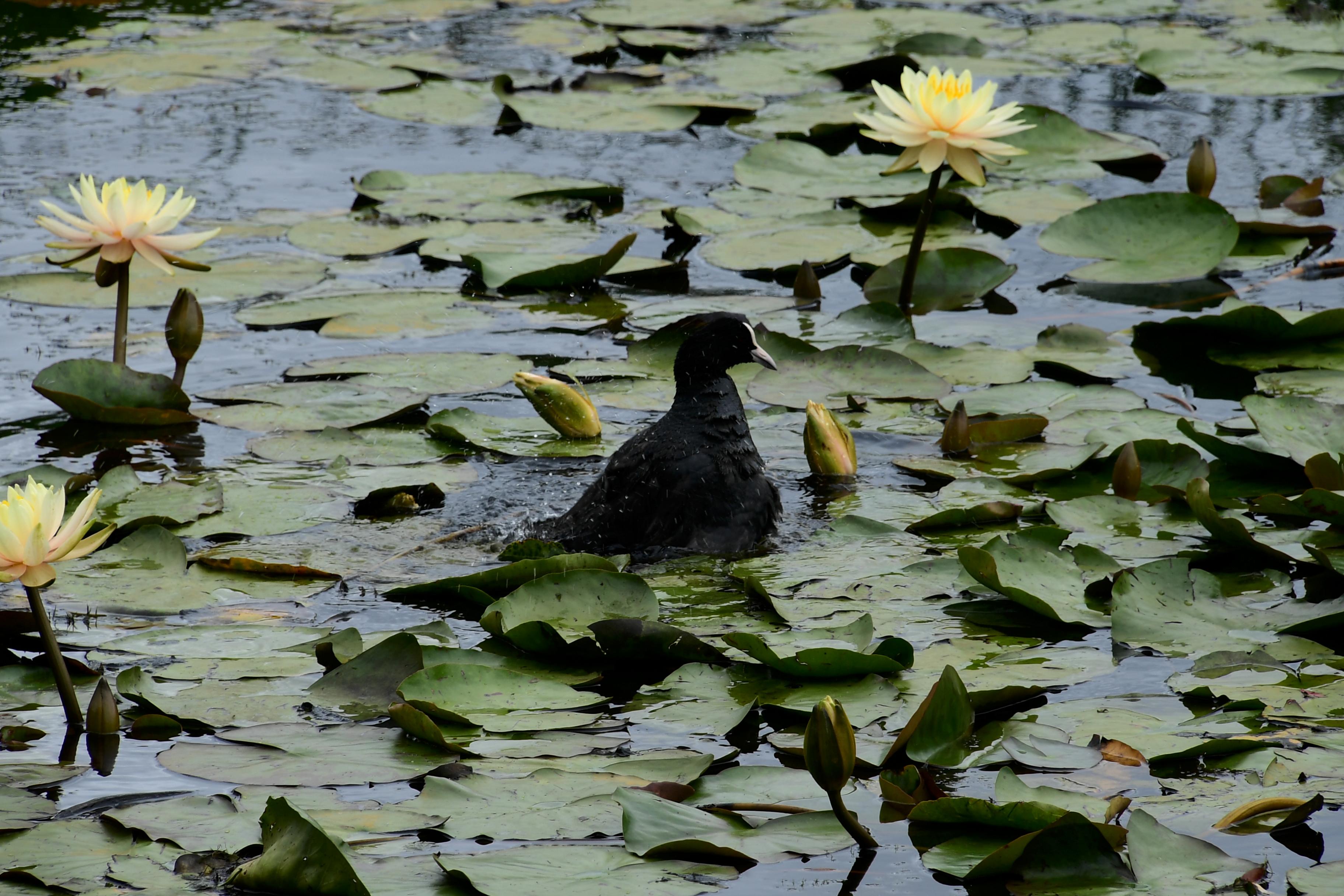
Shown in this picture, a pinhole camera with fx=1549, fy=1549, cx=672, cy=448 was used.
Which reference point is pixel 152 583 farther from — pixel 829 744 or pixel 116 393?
pixel 829 744

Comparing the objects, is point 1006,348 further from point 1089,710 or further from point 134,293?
point 134,293

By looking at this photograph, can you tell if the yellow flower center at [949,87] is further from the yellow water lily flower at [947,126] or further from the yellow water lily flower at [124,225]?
the yellow water lily flower at [124,225]

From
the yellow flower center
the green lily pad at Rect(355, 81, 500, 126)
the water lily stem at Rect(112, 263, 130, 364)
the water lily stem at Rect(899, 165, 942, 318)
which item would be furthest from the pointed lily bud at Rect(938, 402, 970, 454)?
the green lily pad at Rect(355, 81, 500, 126)

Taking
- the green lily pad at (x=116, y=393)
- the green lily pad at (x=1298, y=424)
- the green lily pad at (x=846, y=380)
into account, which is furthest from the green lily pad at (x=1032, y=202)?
the green lily pad at (x=116, y=393)

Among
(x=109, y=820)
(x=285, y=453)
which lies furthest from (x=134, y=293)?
(x=109, y=820)

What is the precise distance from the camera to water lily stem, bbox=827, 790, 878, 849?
2586 millimetres

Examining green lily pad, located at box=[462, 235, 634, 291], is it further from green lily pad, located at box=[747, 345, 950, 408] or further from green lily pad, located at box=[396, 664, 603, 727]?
green lily pad, located at box=[396, 664, 603, 727]

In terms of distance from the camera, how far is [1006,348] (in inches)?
225

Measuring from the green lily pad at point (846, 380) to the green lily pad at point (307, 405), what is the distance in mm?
1245

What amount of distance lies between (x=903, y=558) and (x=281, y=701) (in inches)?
67.2

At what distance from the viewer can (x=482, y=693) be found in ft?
11.0

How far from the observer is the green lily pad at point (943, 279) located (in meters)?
6.23

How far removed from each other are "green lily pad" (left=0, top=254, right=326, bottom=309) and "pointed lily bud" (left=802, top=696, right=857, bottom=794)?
14.0 feet

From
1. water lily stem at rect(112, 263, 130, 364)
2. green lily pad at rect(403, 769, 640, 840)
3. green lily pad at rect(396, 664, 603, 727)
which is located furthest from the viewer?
water lily stem at rect(112, 263, 130, 364)
